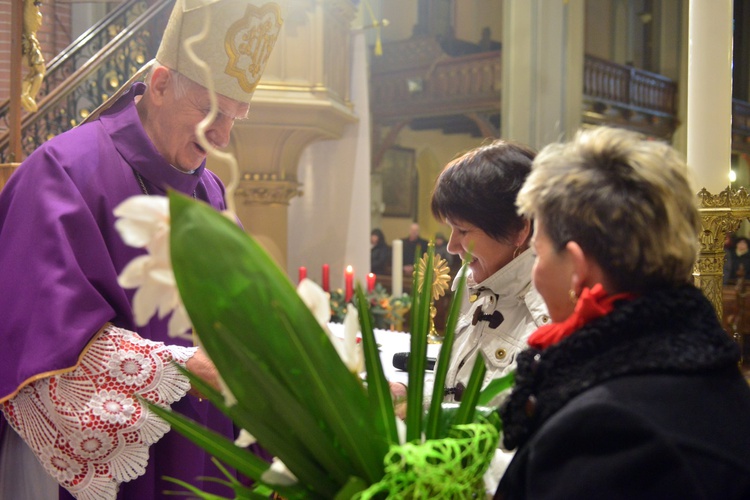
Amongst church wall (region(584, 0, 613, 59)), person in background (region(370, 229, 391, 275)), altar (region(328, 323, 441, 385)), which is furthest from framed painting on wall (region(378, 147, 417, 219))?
altar (region(328, 323, 441, 385))

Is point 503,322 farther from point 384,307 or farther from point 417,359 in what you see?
point 384,307

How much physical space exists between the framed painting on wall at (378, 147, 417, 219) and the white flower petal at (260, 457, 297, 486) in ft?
49.8

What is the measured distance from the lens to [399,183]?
16.2 metres

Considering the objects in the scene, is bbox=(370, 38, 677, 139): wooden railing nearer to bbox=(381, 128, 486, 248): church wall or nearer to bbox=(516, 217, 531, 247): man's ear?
bbox=(381, 128, 486, 248): church wall

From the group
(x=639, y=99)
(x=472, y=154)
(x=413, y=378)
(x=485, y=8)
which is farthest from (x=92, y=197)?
(x=485, y=8)

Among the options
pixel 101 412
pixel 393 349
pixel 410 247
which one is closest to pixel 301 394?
pixel 101 412

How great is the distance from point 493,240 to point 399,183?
14.5m

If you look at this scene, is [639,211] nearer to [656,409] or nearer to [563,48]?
[656,409]

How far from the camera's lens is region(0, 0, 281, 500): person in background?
1.77m

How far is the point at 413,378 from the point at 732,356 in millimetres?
403

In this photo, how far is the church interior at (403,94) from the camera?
2.25 metres

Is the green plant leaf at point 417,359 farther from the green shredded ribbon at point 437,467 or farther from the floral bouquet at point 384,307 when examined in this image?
the floral bouquet at point 384,307

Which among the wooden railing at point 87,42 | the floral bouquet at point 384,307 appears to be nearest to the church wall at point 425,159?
the wooden railing at point 87,42

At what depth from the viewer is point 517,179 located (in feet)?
5.48
